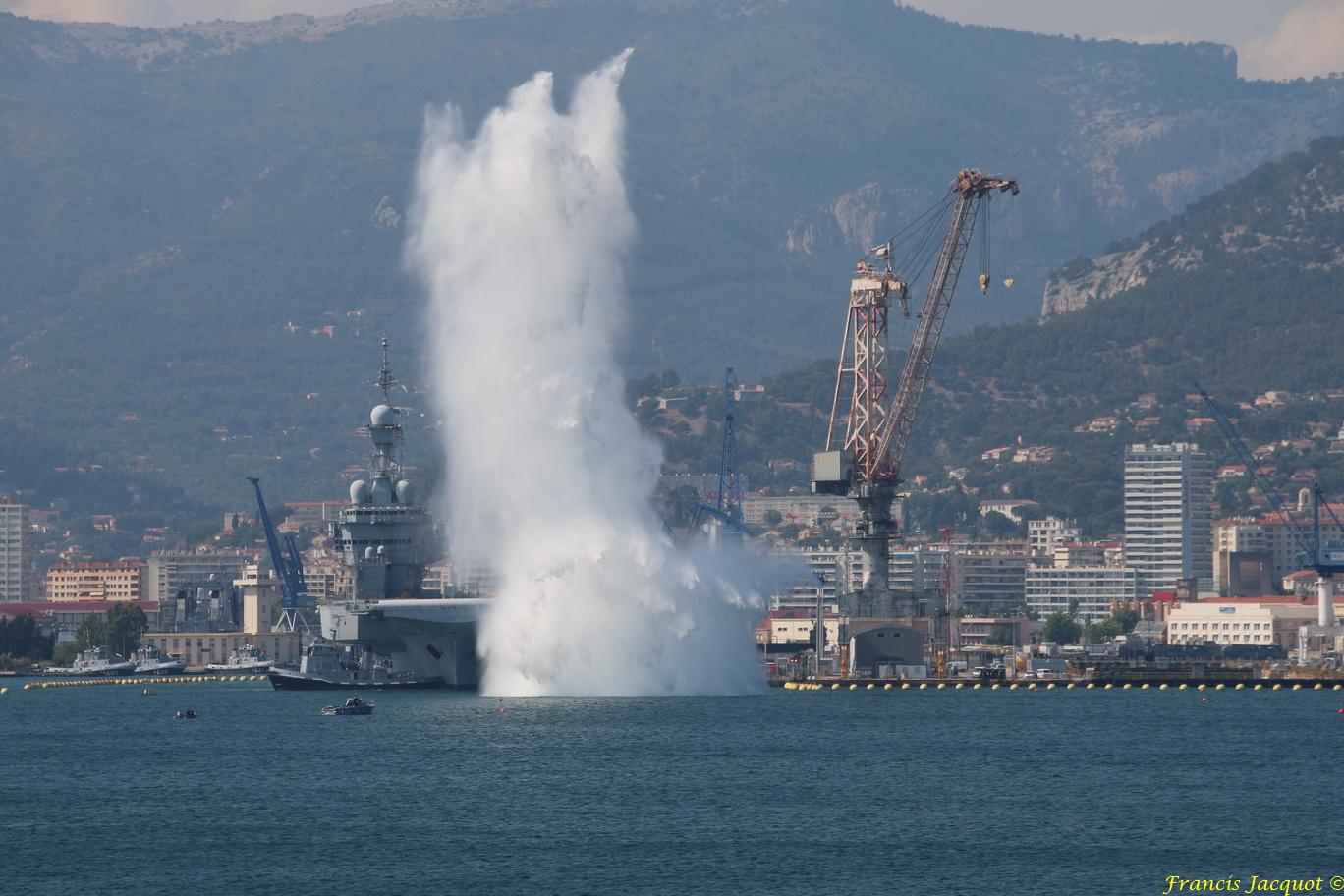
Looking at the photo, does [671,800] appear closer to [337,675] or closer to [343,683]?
[343,683]

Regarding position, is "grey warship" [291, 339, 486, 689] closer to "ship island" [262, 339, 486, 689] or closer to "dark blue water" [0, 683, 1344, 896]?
"ship island" [262, 339, 486, 689]

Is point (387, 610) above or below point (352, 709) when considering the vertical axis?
above

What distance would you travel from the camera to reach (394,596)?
514 feet

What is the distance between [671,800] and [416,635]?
5889 cm

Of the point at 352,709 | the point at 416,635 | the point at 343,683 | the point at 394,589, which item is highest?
the point at 394,589

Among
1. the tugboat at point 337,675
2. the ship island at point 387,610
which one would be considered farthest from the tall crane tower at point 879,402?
the tugboat at point 337,675

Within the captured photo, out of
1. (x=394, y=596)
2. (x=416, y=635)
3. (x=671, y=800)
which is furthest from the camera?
(x=394, y=596)

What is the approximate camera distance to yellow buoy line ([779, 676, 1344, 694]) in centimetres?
15475

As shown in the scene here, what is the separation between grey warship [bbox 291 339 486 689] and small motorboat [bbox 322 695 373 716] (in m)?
9.04

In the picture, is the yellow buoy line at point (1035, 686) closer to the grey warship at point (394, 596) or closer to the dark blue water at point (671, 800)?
the dark blue water at point (671, 800)

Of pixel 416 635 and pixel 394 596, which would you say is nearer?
pixel 416 635

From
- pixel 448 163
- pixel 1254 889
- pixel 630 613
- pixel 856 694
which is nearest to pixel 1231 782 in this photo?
pixel 1254 889

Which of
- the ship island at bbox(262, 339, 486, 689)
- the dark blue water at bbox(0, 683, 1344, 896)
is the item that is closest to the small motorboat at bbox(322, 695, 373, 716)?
the dark blue water at bbox(0, 683, 1344, 896)

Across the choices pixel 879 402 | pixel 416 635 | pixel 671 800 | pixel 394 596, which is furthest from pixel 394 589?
pixel 671 800
